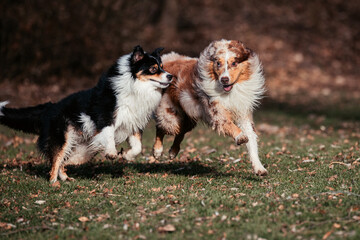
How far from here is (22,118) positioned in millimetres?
7914

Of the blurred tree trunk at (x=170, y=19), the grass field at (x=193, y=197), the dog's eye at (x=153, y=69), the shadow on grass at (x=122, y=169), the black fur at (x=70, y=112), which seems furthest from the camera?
the blurred tree trunk at (x=170, y=19)

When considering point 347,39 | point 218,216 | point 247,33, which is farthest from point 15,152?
point 347,39

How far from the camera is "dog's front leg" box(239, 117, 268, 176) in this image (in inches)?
288

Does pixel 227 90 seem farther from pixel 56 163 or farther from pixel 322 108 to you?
pixel 322 108

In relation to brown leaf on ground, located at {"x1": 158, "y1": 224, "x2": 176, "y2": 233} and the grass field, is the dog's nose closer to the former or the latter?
the grass field

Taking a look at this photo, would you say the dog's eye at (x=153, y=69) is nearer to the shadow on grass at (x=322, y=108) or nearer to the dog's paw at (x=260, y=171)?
the dog's paw at (x=260, y=171)

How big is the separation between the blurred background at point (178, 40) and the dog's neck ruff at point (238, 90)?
950 centimetres

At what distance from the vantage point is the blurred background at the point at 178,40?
18.5m

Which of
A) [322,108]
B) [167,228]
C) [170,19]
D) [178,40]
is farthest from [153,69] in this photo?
[170,19]

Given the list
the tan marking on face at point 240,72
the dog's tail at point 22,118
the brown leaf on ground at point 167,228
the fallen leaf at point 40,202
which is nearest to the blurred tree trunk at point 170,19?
the dog's tail at point 22,118

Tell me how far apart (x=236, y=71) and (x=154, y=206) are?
237 cm

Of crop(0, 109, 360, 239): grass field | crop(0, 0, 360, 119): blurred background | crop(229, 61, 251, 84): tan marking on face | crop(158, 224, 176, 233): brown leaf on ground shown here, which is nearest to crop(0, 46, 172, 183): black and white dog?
crop(0, 109, 360, 239): grass field

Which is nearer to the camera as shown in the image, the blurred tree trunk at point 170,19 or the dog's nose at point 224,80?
the dog's nose at point 224,80

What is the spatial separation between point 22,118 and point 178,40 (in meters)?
19.2
